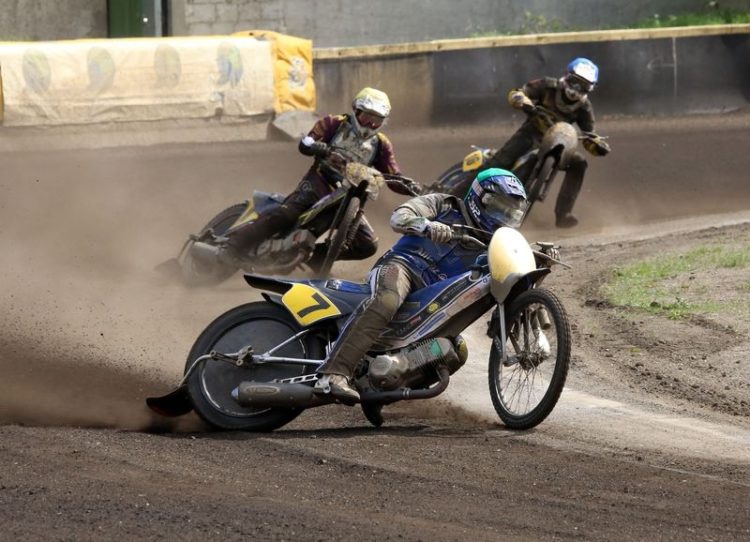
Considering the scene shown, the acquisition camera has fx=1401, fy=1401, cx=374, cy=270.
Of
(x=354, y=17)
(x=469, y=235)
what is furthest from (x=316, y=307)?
(x=354, y=17)

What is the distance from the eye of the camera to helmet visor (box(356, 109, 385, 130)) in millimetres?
11820

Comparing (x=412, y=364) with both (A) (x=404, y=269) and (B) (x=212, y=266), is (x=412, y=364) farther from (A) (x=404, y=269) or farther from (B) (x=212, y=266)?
(B) (x=212, y=266)

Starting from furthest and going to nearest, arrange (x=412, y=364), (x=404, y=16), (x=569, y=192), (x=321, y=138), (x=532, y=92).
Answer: (x=404, y=16) → (x=569, y=192) → (x=532, y=92) → (x=321, y=138) → (x=412, y=364)

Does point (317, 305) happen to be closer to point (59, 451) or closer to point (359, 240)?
point (59, 451)

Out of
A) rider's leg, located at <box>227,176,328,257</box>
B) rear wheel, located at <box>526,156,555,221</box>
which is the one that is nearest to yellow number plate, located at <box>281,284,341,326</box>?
rider's leg, located at <box>227,176,328,257</box>

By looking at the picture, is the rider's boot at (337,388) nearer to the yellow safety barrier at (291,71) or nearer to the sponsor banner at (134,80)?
the sponsor banner at (134,80)

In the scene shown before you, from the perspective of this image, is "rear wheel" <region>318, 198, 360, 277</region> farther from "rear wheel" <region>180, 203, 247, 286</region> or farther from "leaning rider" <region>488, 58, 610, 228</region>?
"leaning rider" <region>488, 58, 610, 228</region>

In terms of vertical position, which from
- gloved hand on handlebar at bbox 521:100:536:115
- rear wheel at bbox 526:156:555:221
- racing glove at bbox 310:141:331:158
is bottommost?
rear wheel at bbox 526:156:555:221

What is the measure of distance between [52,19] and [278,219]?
43.9 feet

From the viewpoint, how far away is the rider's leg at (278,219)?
12375 mm

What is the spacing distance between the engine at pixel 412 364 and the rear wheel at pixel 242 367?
1.24 feet

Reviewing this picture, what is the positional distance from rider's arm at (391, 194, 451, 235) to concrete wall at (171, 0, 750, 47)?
1575 cm

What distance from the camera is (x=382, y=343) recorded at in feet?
26.5

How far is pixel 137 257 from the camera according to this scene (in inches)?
546
